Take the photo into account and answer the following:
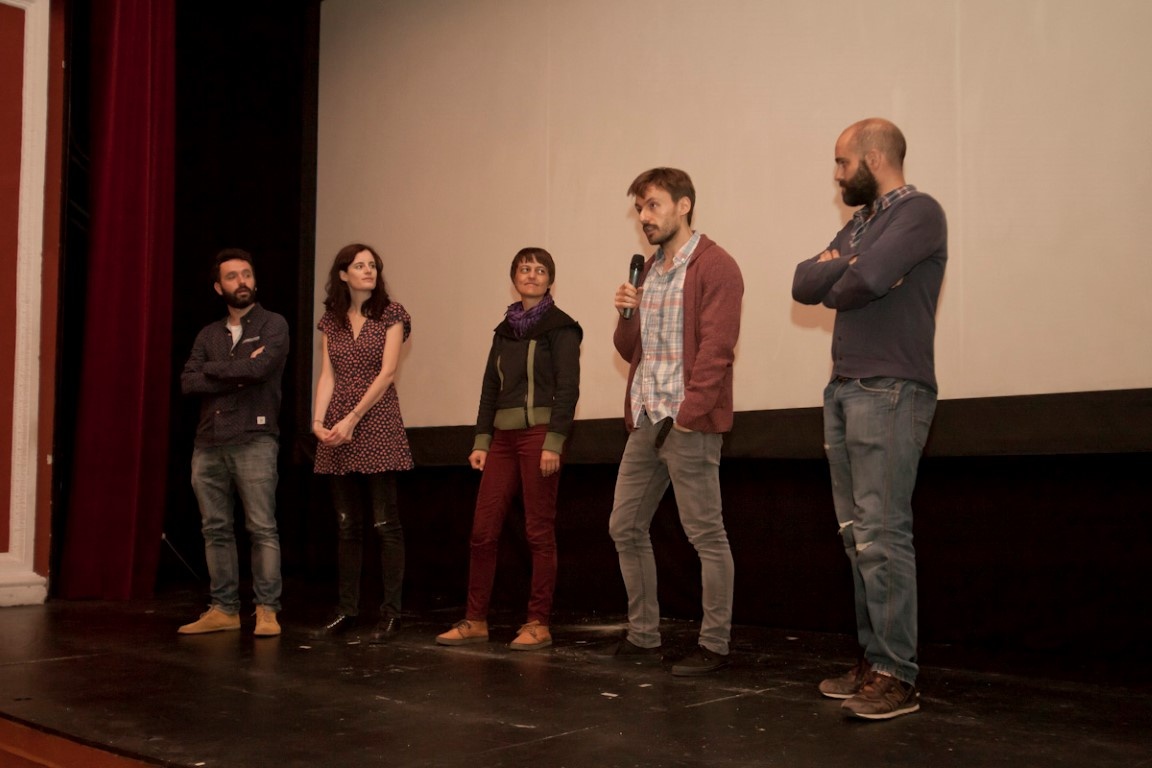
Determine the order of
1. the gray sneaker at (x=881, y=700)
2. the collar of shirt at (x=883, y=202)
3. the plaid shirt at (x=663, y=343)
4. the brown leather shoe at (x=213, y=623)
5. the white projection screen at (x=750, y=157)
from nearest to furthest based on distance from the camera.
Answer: the gray sneaker at (x=881, y=700) → the collar of shirt at (x=883, y=202) → the plaid shirt at (x=663, y=343) → the white projection screen at (x=750, y=157) → the brown leather shoe at (x=213, y=623)

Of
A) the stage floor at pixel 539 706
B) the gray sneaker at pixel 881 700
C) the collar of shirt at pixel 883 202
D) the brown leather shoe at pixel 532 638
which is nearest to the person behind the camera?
the stage floor at pixel 539 706

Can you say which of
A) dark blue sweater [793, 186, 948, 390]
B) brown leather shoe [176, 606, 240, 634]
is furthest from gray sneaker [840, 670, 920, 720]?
brown leather shoe [176, 606, 240, 634]

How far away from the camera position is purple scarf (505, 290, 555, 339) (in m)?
3.30

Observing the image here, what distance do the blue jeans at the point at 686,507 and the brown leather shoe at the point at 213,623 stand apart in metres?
1.50

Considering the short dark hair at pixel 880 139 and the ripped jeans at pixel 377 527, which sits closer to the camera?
the short dark hair at pixel 880 139

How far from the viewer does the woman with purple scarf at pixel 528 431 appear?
3240 mm

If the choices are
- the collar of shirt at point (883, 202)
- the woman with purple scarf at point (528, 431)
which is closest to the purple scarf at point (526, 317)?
the woman with purple scarf at point (528, 431)

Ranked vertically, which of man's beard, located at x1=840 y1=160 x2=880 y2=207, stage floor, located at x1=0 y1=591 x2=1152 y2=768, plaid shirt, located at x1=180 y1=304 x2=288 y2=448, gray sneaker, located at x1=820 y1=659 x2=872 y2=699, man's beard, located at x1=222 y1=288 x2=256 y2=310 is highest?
man's beard, located at x1=840 y1=160 x2=880 y2=207

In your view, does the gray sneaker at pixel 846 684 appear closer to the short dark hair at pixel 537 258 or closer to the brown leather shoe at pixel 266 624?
the short dark hair at pixel 537 258

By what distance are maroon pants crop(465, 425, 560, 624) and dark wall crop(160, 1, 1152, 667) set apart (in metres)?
0.71

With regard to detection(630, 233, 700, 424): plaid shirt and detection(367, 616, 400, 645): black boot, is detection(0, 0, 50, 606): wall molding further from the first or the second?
detection(630, 233, 700, 424): plaid shirt

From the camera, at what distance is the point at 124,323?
4.70 meters

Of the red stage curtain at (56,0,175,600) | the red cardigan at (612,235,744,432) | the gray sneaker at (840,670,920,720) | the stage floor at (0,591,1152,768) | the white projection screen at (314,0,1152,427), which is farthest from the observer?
the red stage curtain at (56,0,175,600)

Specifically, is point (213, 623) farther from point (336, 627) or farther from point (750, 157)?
point (750, 157)
